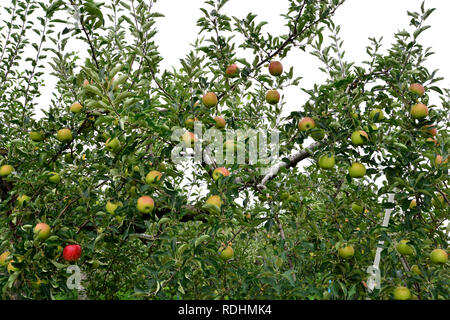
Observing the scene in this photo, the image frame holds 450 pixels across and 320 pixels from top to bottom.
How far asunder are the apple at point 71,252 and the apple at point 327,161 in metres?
2.08

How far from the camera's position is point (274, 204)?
112 inches

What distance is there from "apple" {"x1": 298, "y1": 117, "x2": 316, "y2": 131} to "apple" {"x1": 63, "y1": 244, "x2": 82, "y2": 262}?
208 centimetres

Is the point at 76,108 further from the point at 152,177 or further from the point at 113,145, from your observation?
the point at 152,177

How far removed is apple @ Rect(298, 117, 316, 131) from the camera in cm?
275

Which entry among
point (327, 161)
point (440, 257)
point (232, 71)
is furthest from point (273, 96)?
point (440, 257)

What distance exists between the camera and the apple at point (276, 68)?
128 inches

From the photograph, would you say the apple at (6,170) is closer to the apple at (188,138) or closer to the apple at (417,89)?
the apple at (188,138)

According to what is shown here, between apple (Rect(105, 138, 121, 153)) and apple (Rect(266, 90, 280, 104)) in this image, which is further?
apple (Rect(266, 90, 280, 104))

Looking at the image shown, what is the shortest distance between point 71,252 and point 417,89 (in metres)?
3.08

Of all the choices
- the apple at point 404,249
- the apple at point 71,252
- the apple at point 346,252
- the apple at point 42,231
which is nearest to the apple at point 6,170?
the apple at point 42,231

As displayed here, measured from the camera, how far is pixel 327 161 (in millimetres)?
2660

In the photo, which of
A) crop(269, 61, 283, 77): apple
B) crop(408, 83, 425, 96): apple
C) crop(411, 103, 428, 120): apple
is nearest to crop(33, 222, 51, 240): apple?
crop(269, 61, 283, 77): apple

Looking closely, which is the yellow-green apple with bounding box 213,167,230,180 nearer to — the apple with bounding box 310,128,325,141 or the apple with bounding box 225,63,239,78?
the apple with bounding box 310,128,325,141
